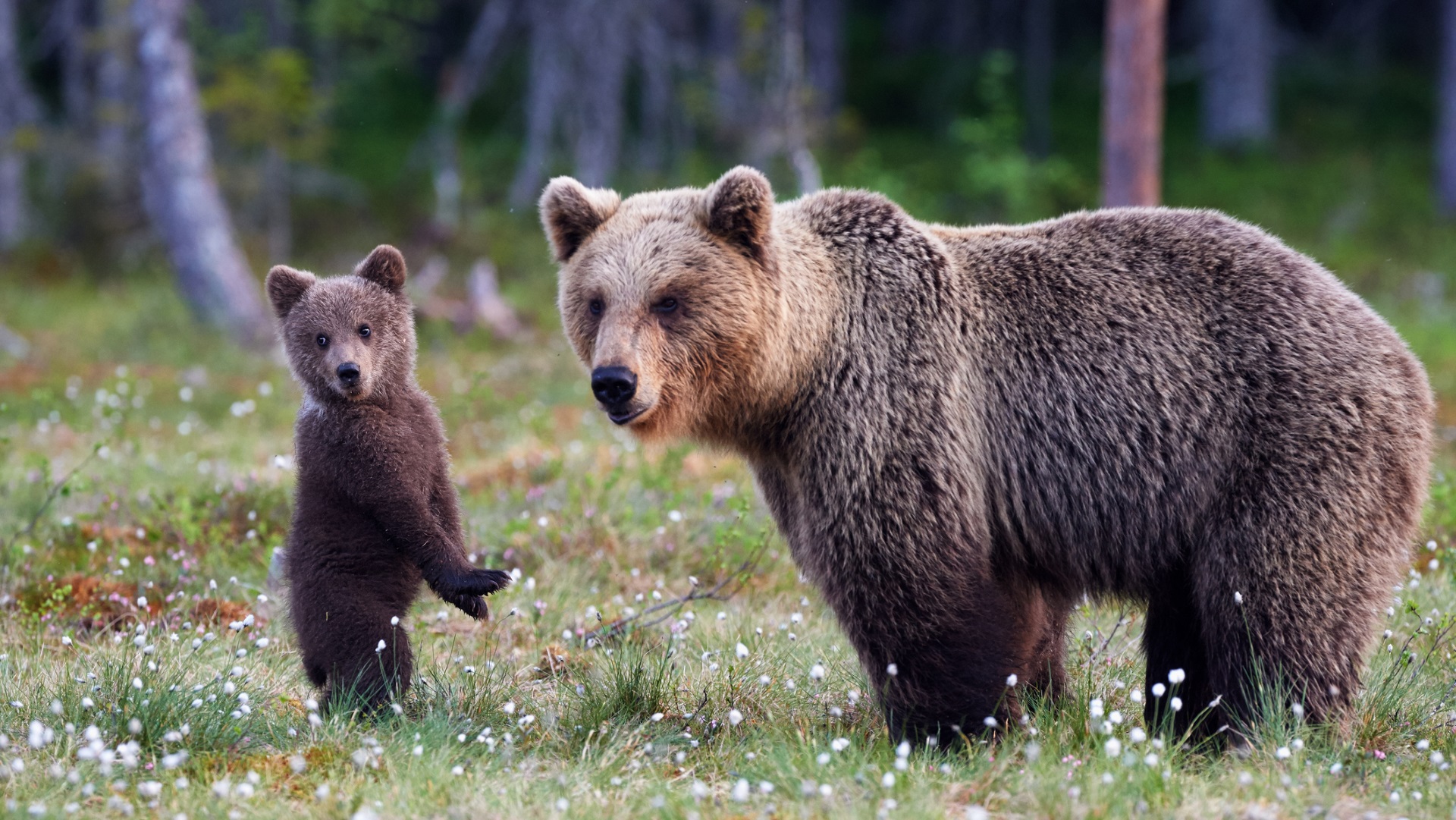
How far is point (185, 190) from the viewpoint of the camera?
15.3m

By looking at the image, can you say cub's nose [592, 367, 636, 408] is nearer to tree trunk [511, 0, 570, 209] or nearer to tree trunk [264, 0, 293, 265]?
tree trunk [511, 0, 570, 209]

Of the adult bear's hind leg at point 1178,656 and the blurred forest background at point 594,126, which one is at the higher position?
the blurred forest background at point 594,126

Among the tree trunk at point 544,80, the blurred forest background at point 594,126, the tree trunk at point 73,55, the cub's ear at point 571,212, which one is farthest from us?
the tree trunk at point 73,55

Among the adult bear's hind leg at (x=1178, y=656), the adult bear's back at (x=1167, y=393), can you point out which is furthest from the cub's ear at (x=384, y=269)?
the adult bear's hind leg at (x=1178, y=656)

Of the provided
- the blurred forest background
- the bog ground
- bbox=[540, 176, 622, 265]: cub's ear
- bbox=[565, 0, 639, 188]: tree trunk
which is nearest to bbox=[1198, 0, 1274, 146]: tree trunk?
the blurred forest background

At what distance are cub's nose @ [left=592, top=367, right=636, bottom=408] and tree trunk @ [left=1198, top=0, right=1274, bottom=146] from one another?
78.1 ft

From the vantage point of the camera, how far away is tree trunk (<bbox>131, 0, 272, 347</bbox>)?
1480cm

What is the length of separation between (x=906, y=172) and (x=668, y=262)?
19918 millimetres

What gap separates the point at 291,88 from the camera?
690 inches

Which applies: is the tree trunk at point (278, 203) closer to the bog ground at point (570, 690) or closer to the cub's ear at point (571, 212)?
the bog ground at point (570, 690)

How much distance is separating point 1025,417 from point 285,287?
107 inches

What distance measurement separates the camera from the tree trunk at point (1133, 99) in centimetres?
1189

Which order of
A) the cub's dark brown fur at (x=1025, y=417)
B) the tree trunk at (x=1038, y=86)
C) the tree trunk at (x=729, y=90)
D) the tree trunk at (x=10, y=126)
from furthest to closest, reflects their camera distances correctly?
the tree trunk at (x=1038, y=86) → the tree trunk at (x=729, y=90) → the tree trunk at (x=10, y=126) → the cub's dark brown fur at (x=1025, y=417)

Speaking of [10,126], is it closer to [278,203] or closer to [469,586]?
[278,203]
